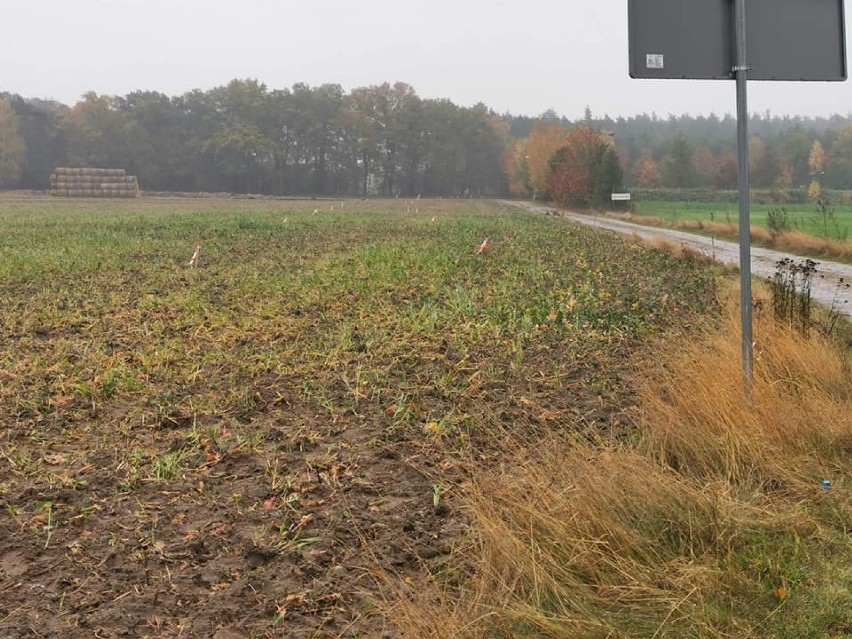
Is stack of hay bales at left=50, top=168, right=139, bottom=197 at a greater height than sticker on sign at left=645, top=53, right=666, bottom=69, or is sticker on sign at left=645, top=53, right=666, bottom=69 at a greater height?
stack of hay bales at left=50, top=168, right=139, bottom=197

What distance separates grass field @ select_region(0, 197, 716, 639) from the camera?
3.47 metres

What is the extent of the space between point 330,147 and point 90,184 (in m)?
54.8

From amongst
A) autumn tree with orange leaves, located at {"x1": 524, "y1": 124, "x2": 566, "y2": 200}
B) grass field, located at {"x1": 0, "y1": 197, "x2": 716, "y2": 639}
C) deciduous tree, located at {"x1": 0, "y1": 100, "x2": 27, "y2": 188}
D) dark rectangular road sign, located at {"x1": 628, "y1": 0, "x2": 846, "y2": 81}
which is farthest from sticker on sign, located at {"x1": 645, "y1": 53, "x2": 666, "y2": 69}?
deciduous tree, located at {"x1": 0, "y1": 100, "x2": 27, "y2": 188}

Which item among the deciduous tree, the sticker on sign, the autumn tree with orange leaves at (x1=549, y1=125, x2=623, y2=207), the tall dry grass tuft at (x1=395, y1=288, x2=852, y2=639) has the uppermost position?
the deciduous tree

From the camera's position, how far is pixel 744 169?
4.77m

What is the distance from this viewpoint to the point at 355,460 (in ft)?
16.4

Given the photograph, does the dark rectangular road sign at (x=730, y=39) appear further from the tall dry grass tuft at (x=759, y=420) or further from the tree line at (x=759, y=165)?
the tree line at (x=759, y=165)

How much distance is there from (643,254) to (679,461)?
15.8 meters

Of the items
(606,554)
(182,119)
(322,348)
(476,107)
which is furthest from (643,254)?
(476,107)

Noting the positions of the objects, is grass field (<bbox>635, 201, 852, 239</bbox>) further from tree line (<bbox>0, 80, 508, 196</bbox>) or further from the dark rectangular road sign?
tree line (<bbox>0, 80, 508, 196</bbox>)

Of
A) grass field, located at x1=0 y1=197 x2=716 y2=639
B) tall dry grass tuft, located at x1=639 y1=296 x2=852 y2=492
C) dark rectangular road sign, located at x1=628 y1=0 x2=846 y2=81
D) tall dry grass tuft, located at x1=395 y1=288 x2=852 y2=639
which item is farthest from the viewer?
dark rectangular road sign, located at x1=628 y1=0 x2=846 y2=81

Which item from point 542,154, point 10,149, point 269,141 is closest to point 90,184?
point 10,149

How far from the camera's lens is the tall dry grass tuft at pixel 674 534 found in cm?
291

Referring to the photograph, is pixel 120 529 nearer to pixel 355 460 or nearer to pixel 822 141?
pixel 355 460
